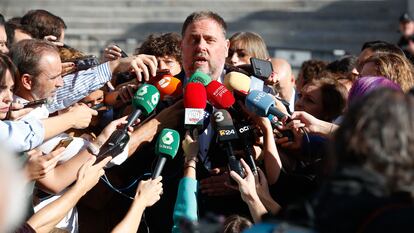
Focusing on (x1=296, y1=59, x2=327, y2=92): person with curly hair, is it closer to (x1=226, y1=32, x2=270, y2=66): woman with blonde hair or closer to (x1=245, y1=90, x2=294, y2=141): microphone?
(x1=226, y1=32, x2=270, y2=66): woman with blonde hair

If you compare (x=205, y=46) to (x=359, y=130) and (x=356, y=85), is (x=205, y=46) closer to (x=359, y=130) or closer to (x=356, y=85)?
(x=356, y=85)

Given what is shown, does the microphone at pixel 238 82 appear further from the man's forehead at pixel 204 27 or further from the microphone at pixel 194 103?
the man's forehead at pixel 204 27

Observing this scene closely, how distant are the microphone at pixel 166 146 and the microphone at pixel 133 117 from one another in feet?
0.53

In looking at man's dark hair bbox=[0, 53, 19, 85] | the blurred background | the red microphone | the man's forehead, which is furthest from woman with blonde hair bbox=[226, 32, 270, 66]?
the blurred background

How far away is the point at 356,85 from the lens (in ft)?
16.9

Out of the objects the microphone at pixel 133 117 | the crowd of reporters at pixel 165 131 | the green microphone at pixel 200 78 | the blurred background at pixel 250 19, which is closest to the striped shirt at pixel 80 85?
the crowd of reporters at pixel 165 131

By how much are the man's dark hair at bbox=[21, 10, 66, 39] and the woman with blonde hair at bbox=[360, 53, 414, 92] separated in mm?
2569

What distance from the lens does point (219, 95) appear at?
17.2 ft

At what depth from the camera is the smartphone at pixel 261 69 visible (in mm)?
5646

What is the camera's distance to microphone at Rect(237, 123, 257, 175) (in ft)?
16.9

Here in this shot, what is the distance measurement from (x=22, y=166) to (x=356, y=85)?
1.75 meters

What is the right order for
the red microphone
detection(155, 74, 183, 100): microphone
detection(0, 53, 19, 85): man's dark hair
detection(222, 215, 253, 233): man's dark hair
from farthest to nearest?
detection(155, 74, 183, 100): microphone, the red microphone, detection(0, 53, 19, 85): man's dark hair, detection(222, 215, 253, 233): man's dark hair

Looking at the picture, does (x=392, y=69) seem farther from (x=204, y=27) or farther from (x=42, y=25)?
(x=42, y=25)

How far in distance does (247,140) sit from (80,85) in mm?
1078
